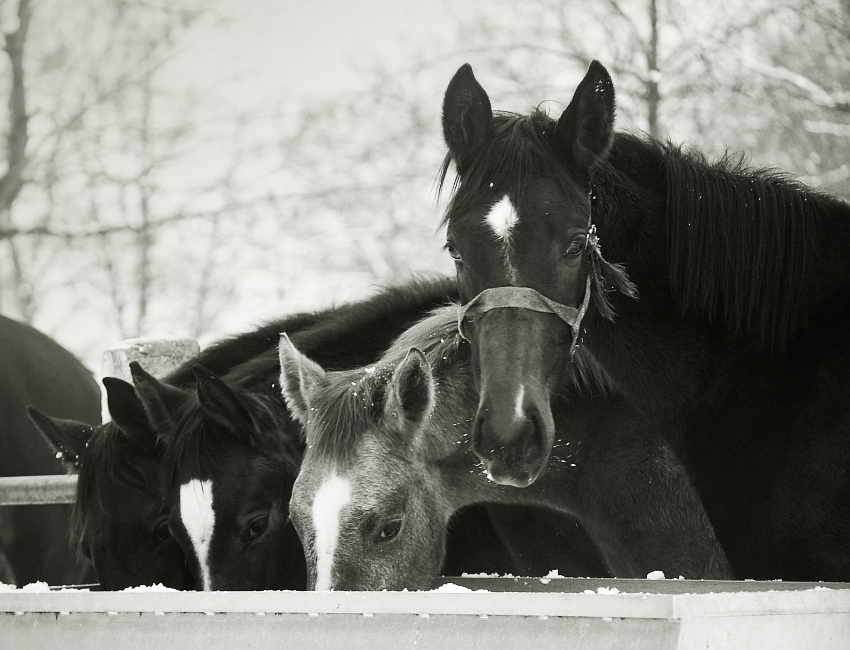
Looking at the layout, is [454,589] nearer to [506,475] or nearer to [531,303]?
[506,475]

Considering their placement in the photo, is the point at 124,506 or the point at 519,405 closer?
the point at 519,405

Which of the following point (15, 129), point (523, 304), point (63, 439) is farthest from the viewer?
point (15, 129)

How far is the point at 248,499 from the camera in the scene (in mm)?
3738

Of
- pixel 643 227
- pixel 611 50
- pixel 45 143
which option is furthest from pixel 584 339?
pixel 45 143

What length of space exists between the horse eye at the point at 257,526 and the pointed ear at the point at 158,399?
1.77 feet

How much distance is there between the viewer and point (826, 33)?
10789 millimetres

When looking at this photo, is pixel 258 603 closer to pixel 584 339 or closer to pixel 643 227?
pixel 584 339

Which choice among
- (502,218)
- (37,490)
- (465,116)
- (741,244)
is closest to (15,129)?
(37,490)

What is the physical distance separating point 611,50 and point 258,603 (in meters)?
10.4

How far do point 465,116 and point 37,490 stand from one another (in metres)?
2.73

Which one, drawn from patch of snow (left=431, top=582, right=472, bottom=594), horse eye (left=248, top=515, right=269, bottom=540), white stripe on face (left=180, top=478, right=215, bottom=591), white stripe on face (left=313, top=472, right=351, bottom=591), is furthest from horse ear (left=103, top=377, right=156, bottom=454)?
patch of snow (left=431, top=582, right=472, bottom=594)

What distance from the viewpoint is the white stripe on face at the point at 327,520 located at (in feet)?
9.62

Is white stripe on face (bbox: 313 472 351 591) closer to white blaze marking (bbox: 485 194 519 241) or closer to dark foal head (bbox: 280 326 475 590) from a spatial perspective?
dark foal head (bbox: 280 326 475 590)

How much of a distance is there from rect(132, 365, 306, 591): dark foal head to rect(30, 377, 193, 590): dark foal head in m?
0.19
